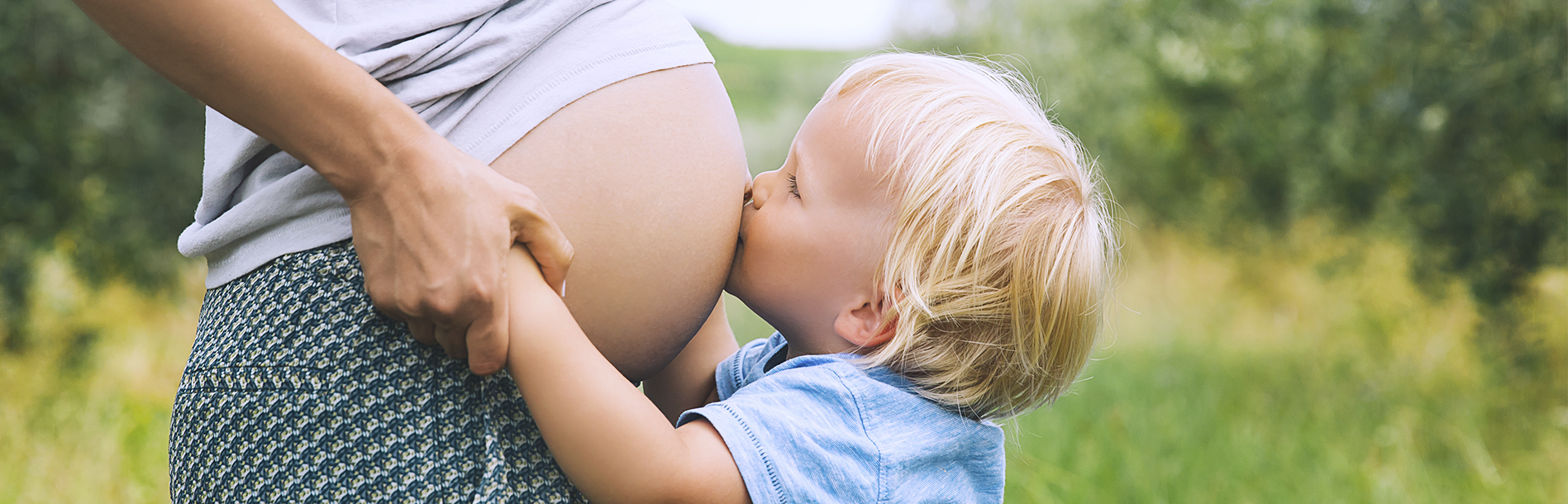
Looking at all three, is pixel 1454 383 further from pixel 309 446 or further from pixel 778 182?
pixel 309 446

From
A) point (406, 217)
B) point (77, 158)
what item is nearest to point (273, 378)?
point (406, 217)

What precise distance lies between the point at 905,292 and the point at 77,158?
154 inches

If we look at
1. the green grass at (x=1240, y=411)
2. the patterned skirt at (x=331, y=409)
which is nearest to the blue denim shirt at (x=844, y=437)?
the patterned skirt at (x=331, y=409)

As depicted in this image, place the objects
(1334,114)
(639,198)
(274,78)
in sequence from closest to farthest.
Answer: (274,78)
(639,198)
(1334,114)

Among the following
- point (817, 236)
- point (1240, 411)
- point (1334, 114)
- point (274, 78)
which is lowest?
point (1240, 411)

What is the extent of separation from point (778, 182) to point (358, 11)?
1.66 ft

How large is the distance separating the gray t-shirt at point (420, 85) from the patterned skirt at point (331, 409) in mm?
45

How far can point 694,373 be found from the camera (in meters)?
1.42

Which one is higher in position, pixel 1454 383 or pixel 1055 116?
pixel 1055 116

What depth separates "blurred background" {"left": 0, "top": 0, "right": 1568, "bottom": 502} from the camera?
3414 mm

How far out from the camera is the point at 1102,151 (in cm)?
859

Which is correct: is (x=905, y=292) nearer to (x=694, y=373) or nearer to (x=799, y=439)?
(x=799, y=439)

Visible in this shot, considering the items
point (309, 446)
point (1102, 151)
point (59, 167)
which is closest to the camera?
point (309, 446)

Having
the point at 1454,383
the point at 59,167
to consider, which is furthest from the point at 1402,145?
the point at 59,167
